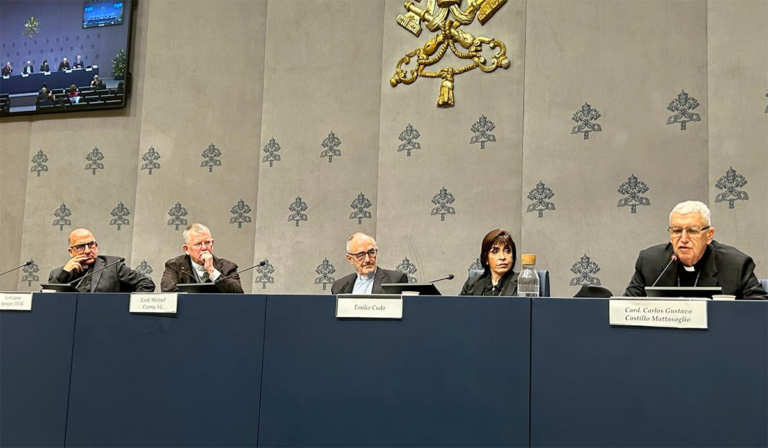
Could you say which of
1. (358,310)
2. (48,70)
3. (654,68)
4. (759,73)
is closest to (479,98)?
(654,68)

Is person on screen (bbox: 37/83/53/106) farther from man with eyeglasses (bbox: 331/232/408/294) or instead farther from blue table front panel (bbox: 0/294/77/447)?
blue table front panel (bbox: 0/294/77/447)

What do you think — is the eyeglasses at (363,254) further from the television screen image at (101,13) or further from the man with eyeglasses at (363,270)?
the television screen image at (101,13)

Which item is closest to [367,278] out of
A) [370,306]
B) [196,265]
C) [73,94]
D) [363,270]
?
[363,270]

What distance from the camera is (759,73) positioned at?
13.0 feet

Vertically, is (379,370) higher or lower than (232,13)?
lower

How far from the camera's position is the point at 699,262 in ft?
10.1

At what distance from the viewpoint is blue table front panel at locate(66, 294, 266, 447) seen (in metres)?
2.52

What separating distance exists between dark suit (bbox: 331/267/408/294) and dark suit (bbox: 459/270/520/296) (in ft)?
1.38

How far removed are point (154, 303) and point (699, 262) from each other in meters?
2.23

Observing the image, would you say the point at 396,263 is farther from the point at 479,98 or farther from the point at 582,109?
the point at 582,109

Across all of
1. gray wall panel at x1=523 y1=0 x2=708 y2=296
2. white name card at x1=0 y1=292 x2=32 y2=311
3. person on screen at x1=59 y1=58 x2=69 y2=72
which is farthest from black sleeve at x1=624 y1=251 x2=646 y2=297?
person on screen at x1=59 y1=58 x2=69 y2=72

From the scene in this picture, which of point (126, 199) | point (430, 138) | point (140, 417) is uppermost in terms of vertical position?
point (430, 138)

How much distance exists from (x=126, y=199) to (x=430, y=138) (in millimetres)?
2493

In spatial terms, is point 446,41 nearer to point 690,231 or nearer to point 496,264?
point 496,264
